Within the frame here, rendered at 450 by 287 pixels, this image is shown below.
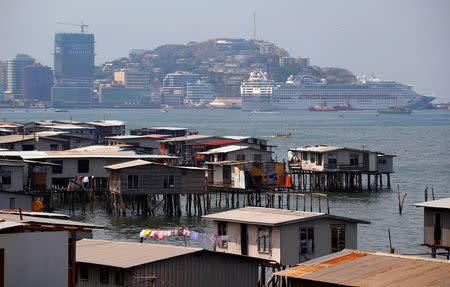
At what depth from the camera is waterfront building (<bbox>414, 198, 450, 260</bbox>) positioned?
3041 cm

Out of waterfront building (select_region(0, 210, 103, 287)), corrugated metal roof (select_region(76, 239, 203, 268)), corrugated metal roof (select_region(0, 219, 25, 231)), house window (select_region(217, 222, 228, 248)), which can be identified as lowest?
house window (select_region(217, 222, 228, 248))

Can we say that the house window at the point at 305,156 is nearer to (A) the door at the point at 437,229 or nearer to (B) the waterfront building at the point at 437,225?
(B) the waterfront building at the point at 437,225

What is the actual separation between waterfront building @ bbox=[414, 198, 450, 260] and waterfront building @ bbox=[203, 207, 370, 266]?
115 inches

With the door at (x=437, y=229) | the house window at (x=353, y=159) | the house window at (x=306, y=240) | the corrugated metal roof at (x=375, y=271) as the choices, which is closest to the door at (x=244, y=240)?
the house window at (x=306, y=240)

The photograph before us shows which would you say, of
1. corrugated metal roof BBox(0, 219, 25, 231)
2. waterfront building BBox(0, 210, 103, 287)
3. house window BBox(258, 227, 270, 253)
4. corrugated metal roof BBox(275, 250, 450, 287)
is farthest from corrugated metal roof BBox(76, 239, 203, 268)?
house window BBox(258, 227, 270, 253)

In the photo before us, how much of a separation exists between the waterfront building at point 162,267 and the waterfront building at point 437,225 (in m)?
9.02

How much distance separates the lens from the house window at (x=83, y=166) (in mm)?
54625

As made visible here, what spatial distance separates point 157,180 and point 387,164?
2545 cm

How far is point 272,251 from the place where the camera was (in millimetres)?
28594

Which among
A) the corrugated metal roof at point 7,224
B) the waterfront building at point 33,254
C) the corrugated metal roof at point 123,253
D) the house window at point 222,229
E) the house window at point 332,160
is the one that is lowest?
the house window at point 332,160

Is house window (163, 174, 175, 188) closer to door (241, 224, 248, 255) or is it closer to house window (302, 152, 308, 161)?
door (241, 224, 248, 255)

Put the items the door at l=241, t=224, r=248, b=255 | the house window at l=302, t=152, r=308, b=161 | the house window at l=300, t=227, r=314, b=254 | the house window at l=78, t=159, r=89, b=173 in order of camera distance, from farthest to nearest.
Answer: the house window at l=302, t=152, r=308, b=161 → the house window at l=78, t=159, r=89, b=173 → the door at l=241, t=224, r=248, b=255 → the house window at l=300, t=227, r=314, b=254

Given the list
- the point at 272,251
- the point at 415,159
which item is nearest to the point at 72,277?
the point at 272,251

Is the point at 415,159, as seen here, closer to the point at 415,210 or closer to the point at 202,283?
the point at 415,210
